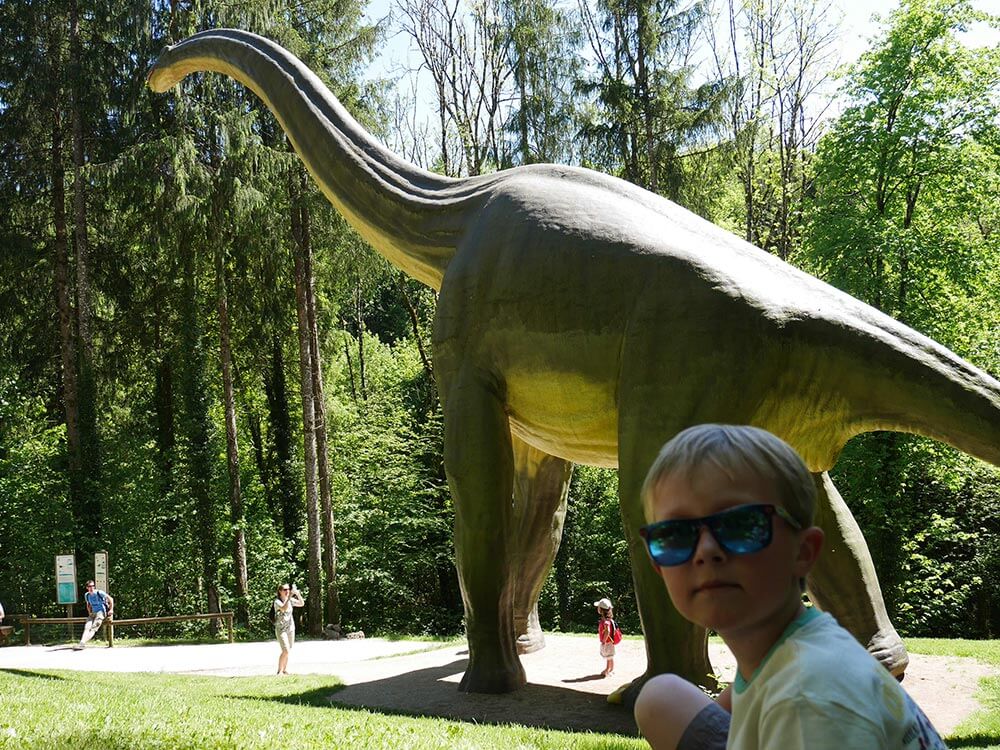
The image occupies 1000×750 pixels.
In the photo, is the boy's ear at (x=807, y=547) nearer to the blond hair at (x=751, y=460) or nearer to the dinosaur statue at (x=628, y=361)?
the blond hair at (x=751, y=460)

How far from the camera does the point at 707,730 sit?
2145mm

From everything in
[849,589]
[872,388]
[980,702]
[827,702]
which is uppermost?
[872,388]

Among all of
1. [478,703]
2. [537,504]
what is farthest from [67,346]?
[478,703]

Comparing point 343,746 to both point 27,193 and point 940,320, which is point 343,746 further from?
point 27,193

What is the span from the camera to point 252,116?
739 inches

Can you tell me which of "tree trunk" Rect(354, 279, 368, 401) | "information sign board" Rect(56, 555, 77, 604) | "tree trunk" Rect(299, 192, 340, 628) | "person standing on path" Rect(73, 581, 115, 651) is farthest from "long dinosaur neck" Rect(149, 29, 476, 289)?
"tree trunk" Rect(354, 279, 368, 401)

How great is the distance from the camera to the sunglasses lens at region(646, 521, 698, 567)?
5.19ft

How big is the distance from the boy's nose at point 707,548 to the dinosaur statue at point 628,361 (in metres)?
3.88

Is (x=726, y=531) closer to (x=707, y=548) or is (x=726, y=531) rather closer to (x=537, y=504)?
(x=707, y=548)

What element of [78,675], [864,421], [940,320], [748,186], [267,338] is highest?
[748,186]

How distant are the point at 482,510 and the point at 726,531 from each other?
4.96 meters

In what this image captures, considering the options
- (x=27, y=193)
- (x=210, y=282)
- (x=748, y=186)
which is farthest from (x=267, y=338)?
(x=748, y=186)

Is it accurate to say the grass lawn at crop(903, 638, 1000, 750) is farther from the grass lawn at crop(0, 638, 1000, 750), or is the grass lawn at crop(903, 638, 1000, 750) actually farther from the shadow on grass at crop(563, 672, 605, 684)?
the shadow on grass at crop(563, 672, 605, 684)

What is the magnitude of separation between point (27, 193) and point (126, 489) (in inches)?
266
